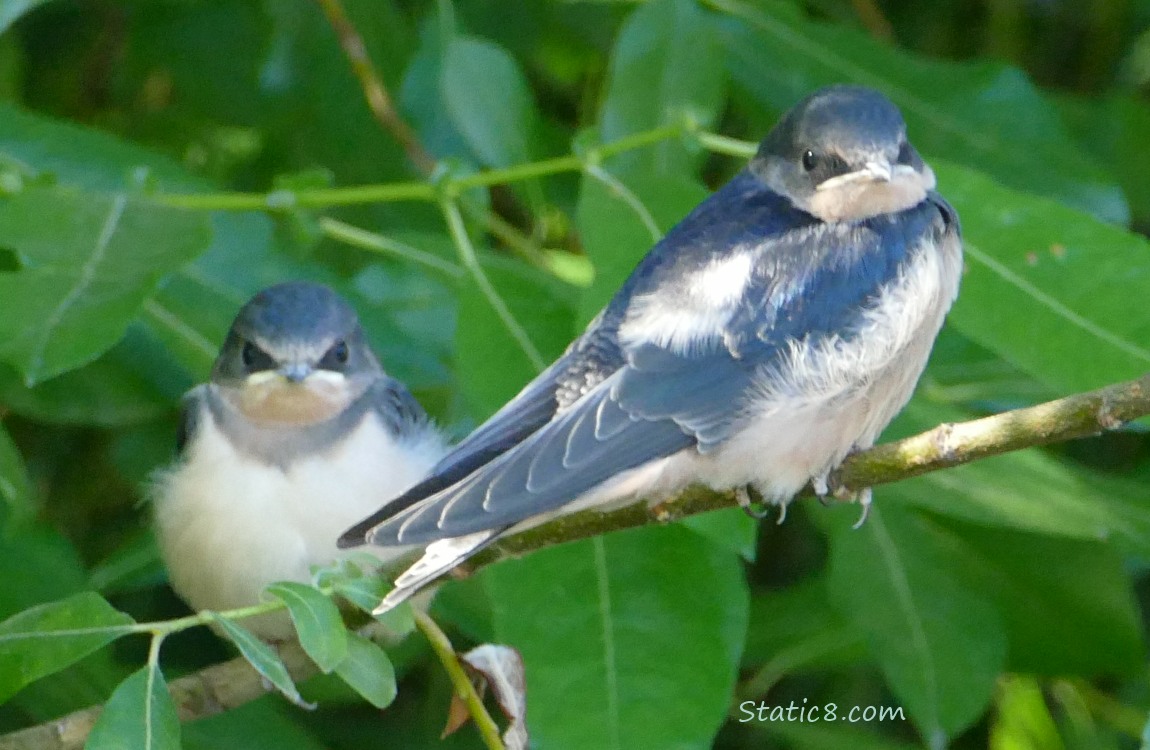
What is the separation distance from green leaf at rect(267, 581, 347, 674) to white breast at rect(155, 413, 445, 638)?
708 mm

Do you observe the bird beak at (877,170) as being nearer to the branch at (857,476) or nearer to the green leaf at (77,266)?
the branch at (857,476)

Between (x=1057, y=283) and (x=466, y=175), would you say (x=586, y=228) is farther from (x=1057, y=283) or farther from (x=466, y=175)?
(x=1057, y=283)

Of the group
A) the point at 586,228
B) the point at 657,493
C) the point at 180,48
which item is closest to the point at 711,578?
the point at 657,493

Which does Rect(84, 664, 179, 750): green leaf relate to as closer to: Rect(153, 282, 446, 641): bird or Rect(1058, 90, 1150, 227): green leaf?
Rect(153, 282, 446, 641): bird

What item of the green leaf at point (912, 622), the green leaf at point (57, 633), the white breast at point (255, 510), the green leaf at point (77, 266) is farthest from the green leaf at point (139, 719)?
the green leaf at point (912, 622)

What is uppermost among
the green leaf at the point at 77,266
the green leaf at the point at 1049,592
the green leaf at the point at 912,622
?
the green leaf at the point at 77,266

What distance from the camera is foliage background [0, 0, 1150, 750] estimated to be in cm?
183

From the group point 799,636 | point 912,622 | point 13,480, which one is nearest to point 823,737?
point 799,636

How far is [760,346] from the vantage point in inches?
71.4

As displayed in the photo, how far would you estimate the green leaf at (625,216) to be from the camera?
6.42 ft

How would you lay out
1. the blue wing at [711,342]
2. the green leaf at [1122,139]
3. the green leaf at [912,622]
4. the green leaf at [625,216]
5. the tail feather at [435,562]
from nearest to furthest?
the tail feather at [435,562], the blue wing at [711,342], the green leaf at [625,216], the green leaf at [912,622], the green leaf at [1122,139]

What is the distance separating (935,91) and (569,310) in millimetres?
774

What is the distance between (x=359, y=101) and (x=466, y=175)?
0.67 meters

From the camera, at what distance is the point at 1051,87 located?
11.2ft
